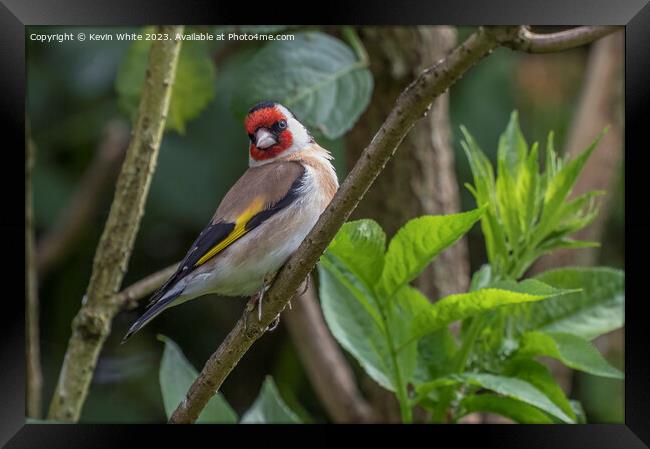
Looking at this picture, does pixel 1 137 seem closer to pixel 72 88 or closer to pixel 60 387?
pixel 60 387

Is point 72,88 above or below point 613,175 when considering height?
above

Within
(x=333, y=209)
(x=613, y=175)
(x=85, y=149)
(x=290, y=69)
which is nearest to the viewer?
(x=333, y=209)

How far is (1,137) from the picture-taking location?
1.62 metres

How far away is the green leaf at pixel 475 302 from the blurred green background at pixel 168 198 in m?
1.00

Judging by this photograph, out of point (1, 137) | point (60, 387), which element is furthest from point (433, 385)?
point (1, 137)

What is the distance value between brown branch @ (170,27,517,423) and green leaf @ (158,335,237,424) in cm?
31

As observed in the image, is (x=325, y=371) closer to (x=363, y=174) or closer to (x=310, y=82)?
(x=310, y=82)

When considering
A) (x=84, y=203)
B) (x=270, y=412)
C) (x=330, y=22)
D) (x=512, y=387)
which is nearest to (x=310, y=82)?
(x=330, y=22)

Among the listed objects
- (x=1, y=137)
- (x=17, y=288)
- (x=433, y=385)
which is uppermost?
(x=1, y=137)

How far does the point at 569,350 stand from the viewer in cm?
164

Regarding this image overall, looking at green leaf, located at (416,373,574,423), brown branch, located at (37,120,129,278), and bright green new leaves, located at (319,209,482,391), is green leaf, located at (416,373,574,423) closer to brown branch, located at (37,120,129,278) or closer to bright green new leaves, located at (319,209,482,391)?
bright green new leaves, located at (319,209,482,391)

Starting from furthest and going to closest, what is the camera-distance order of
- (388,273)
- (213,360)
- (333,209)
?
(388,273)
(213,360)
(333,209)

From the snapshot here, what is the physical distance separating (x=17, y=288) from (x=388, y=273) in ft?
1.99

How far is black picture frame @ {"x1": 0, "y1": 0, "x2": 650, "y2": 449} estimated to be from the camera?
1.58m
